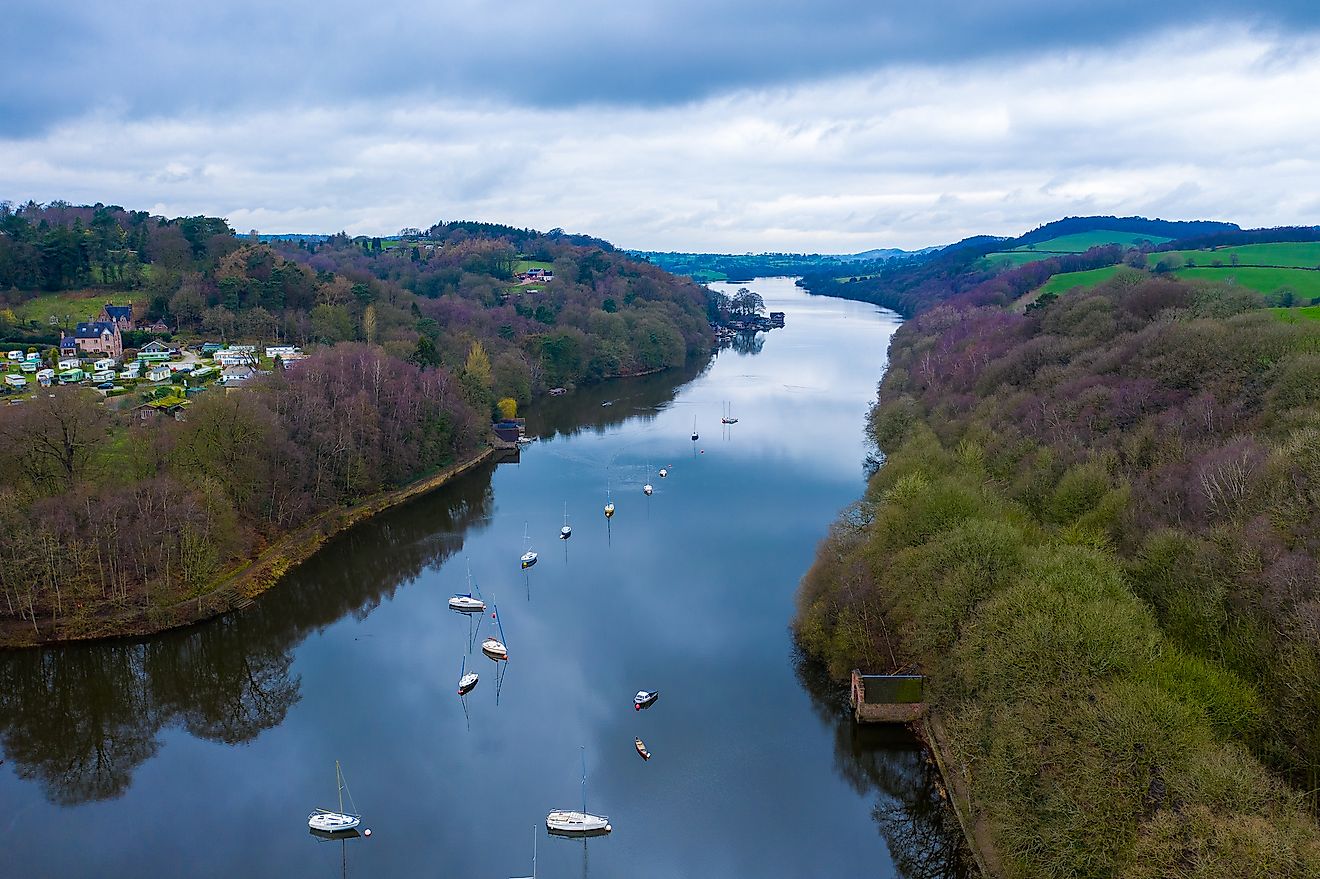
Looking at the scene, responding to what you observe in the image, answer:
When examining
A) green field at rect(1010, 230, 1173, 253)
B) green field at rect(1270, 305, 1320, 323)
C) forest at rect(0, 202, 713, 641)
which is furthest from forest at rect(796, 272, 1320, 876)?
green field at rect(1010, 230, 1173, 253)

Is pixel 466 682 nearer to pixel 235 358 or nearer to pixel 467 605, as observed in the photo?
pixel 467 605

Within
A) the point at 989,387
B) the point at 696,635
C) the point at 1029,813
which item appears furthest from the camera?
the point at 989,387

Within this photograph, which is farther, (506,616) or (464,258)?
(464,258)

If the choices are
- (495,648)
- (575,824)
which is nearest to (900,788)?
(575,824)

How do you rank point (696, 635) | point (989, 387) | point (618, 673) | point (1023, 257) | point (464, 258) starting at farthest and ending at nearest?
point (1023, 257) → point (464, 258) → point (989, 387) → point (696, 635) → point (618, 673)

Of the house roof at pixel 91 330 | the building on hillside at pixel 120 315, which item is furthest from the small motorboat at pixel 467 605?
the building on hillside at pixel 120 315

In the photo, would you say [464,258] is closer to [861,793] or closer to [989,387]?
[989,387]

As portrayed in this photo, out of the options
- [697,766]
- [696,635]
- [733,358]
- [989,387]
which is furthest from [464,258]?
[697,766]
